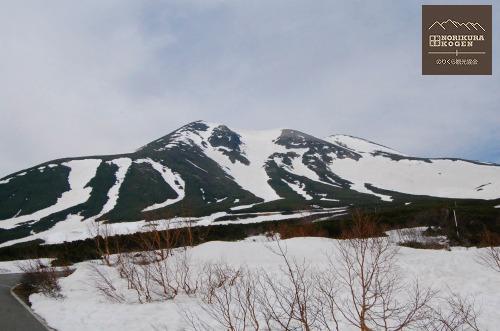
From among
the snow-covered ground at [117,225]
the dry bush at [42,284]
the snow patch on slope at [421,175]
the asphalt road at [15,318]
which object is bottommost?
the snow patch on slope at [421,175]

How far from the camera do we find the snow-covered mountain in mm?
88125

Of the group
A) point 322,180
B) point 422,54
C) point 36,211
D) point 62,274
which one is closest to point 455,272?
point 422,54

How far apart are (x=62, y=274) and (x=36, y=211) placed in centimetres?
7935

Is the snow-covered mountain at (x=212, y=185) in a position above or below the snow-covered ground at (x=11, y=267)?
below

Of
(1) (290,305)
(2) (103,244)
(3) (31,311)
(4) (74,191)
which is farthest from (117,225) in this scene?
(1) (290,305)

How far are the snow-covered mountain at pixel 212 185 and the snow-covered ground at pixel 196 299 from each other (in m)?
46.2

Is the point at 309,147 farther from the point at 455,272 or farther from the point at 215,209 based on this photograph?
the point at 455,272

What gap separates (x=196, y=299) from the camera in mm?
16250

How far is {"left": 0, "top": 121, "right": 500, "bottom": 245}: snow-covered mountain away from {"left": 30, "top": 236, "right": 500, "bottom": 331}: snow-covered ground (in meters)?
46.2

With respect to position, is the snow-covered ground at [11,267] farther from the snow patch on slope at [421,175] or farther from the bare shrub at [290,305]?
the snow patch on slope at [421,175]

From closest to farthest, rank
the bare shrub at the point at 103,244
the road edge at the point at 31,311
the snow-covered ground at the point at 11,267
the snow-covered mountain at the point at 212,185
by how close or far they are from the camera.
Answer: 1. the road edge at the point at 31,311
2. the bare shrub at the point at 103,244
3. the snow-covered ground at the point at 11,267
4. the snow-covered mountain at the point at 212,185

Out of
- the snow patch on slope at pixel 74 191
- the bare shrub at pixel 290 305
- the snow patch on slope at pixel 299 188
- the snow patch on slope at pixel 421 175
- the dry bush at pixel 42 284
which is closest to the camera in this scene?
the bare shrub at pixel 290 305

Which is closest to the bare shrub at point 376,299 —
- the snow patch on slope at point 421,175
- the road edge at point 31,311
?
the road edge at point 31,311

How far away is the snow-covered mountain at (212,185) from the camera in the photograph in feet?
289
